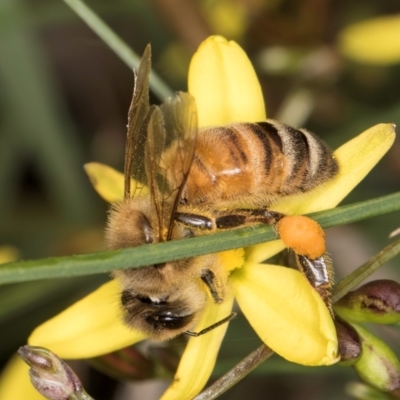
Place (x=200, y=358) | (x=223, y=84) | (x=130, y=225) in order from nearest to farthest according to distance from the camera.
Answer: (x=130, y=225), (x=200, y=358), (x=223, y=84)

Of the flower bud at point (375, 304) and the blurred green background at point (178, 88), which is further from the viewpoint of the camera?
the blurred green background at point (178, 88)

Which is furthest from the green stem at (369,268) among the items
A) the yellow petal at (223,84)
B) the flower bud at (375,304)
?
the yellow petal at (223,84)

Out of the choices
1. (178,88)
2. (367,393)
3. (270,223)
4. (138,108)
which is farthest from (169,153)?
(178,88)

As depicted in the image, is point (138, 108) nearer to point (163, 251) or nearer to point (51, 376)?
point (163, 251)

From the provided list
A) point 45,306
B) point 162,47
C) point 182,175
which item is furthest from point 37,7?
point 182,175

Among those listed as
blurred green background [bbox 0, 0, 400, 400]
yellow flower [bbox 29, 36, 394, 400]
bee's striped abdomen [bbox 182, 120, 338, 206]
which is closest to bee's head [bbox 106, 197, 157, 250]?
bee's striped abdomen [bbox 182, 120, 338, 206]

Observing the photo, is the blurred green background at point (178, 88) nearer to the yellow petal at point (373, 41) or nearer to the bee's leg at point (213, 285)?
the yellow petal at point (373, 41)

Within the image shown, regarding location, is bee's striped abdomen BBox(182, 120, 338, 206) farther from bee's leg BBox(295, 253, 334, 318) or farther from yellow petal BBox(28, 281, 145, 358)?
yellow petal BBox(28, 281, 145, 358)
